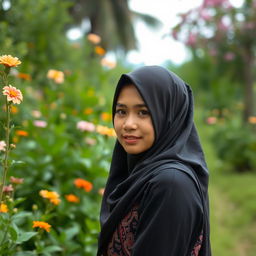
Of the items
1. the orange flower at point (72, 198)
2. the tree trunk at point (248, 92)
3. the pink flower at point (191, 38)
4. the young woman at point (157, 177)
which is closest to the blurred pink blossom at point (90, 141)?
the orange flower at point (72, 198)

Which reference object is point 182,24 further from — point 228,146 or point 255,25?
point 228,146

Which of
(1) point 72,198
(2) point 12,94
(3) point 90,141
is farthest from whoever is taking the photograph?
(3) point 90,141

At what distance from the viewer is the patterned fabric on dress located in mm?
1469

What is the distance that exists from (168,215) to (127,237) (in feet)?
0.70

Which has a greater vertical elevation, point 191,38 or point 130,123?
point 191,38

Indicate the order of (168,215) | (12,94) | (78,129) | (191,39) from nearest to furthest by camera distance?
(168,215), (12,94), (78,129), (191,39)

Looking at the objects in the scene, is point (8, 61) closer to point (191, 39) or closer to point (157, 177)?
point (157, 177)

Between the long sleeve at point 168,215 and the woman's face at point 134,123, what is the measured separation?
0.17 m

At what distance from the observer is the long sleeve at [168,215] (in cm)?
134

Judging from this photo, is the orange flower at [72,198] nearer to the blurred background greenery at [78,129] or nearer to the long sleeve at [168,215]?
the blurred background greenery at [78,129]

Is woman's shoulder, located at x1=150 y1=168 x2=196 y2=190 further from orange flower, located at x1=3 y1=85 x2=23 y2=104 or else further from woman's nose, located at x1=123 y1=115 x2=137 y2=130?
orange flower, located at x1=3 y1=85 x2=23 y2=104

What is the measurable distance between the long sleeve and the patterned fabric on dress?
7 centimetres

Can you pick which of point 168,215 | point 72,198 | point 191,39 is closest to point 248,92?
point 191,39

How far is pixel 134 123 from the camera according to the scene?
1.52 meters
